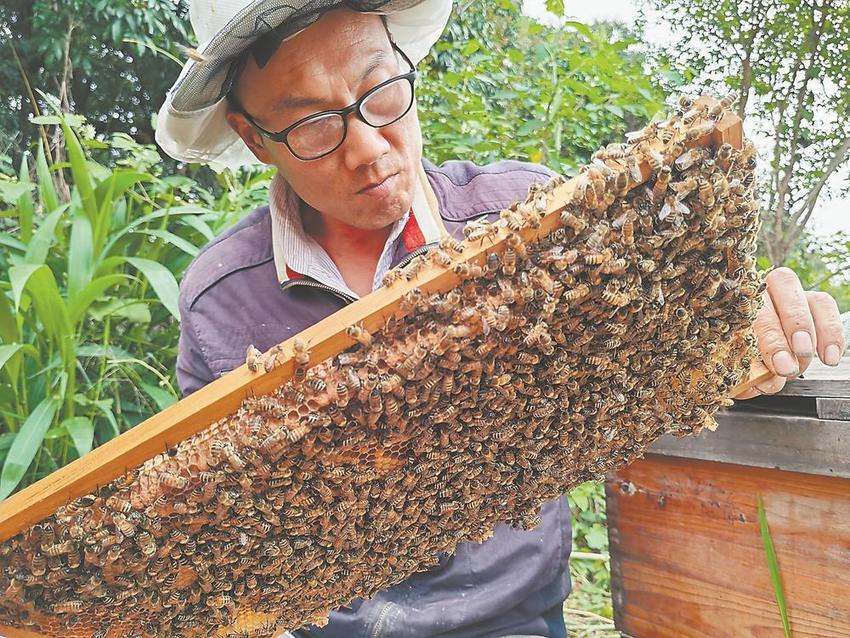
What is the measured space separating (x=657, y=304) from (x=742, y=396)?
687 mm

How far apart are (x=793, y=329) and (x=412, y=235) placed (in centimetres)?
107

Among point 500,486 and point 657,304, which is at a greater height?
point 657,304

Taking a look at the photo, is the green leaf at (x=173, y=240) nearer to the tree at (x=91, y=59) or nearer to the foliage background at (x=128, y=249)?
the foliage background at (x=128, y=249)

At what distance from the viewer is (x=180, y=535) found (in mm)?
1163

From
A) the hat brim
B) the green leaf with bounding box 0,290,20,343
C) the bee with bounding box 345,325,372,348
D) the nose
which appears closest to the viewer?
the bee with bounding box 345,325,372,348

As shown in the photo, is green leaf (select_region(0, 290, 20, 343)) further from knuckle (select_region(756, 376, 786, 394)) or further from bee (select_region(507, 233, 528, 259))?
knuckle (select_region(756, 376, 786, 394))

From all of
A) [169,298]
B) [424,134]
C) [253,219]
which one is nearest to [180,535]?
[253,219]

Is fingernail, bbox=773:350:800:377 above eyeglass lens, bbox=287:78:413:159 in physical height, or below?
below

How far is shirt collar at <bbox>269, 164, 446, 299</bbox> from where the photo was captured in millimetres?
1984

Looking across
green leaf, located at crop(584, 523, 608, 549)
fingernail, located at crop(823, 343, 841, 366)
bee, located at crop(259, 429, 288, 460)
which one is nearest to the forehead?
bee, located at crop(259, 429, 288, 460)

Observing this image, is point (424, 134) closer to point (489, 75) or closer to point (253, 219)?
point (489, 75)

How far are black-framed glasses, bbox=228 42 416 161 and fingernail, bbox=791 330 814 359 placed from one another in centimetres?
115

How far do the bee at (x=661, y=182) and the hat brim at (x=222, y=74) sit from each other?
101 centimetres

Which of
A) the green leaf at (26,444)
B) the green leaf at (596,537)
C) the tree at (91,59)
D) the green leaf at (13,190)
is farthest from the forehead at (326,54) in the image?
the tree at (91,59)
